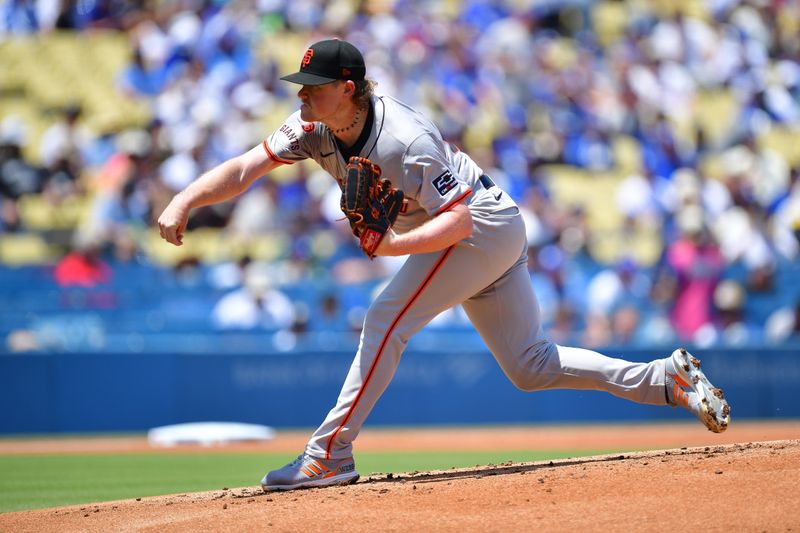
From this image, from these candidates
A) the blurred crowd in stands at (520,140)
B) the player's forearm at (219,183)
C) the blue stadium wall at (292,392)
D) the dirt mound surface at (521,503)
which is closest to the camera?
the dirt mound surface at (521,503)

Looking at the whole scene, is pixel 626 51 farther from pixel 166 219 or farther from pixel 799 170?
pixel 166 219

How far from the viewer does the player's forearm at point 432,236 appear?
183 inches

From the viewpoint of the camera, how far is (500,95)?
1573 centimetres

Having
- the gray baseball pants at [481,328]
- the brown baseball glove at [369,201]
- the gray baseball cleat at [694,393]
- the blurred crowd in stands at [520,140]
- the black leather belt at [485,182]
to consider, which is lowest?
the gray baseball cleat at [694,393]

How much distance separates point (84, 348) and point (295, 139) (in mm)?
7463

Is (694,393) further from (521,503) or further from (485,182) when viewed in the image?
(485,182)

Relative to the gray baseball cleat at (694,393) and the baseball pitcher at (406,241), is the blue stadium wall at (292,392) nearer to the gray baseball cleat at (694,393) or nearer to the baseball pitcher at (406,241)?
the baseball pitcher at (406,241)

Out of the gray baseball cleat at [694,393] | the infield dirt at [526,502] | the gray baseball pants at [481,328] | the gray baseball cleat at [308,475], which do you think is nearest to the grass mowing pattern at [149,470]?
the infield dirt at [526,502]

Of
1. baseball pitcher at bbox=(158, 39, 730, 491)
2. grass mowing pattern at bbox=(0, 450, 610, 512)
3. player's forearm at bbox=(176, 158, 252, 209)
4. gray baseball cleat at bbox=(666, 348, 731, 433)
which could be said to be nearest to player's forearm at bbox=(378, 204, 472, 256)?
baseball pitcher at bbox=(158, 39, 730, 491)

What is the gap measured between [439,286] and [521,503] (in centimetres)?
106

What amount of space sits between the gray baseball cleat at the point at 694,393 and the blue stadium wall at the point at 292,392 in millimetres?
6870

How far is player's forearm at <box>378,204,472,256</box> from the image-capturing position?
15.2 ft

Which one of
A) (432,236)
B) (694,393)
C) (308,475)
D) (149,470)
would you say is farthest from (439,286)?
(149,470)

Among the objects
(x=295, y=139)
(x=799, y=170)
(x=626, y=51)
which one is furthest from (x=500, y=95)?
(x=295, y=139)
